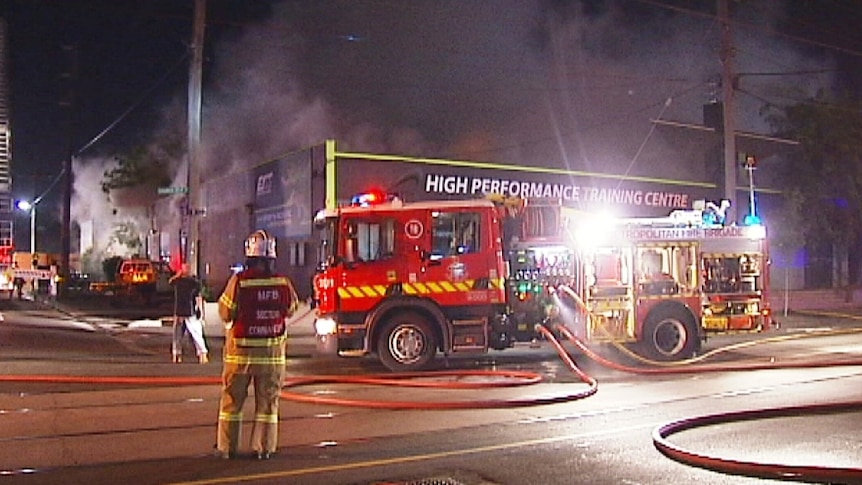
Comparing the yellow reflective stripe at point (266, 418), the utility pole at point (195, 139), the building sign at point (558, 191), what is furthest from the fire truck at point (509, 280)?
the building sign at point (558, 191)

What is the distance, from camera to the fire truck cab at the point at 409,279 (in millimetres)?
12688

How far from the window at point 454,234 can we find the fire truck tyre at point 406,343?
971mm

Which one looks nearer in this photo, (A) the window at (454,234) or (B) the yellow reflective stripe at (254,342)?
(B) the yellow reflective stripe at (254,342)

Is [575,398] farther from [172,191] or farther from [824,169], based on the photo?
[824,169]

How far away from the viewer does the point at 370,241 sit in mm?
12797

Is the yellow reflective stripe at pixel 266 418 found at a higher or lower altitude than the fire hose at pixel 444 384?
higher

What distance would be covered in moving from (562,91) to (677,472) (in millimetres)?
24591

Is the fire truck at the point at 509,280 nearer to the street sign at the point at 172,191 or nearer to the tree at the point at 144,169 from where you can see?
the street sign at the point at 172,191

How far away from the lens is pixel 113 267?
140 feet

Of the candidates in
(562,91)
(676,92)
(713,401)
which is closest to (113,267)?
(562,91)

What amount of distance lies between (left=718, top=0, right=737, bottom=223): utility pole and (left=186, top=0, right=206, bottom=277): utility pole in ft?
37.0

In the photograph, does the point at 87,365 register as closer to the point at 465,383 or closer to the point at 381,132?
the point at 465,383

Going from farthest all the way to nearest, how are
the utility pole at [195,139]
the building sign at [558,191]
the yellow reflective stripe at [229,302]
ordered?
the building sign at [558,191], the utility pole at [195,139], the yellow reflective stripe at [229,302]

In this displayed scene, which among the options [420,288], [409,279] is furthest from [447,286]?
[409,279]
